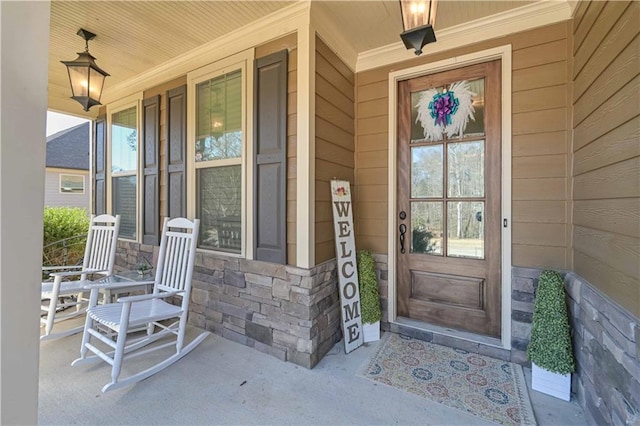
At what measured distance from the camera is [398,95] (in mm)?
2717

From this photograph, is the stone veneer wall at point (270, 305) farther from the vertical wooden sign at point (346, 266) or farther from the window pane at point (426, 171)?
the window pane at point (426, 171)

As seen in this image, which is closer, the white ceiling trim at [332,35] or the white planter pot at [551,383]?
the white planter pot at [551,383]

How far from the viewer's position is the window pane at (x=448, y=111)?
7.97 ft

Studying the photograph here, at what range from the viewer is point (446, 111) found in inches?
98.7

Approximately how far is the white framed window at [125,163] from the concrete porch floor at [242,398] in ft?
5.72

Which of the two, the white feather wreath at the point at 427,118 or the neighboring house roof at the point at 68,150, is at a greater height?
the neighboring house roof at the point at 68,150

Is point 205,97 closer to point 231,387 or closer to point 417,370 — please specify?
point 231,387

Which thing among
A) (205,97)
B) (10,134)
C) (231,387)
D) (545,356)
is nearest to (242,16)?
(205,97)

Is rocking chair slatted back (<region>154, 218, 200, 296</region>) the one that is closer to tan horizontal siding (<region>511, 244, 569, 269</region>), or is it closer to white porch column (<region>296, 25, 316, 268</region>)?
white porch column (<region>296, 25, 316, 268</region>)

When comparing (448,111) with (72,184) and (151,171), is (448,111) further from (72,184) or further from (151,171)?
(72,184)

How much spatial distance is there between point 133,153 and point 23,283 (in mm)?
3523

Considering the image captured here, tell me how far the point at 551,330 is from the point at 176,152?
3.55 metres

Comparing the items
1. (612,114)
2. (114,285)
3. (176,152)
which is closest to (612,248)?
(612,114)

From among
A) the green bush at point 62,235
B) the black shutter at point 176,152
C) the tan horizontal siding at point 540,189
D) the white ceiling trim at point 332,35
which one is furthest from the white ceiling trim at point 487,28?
the green bush at point 62,235
